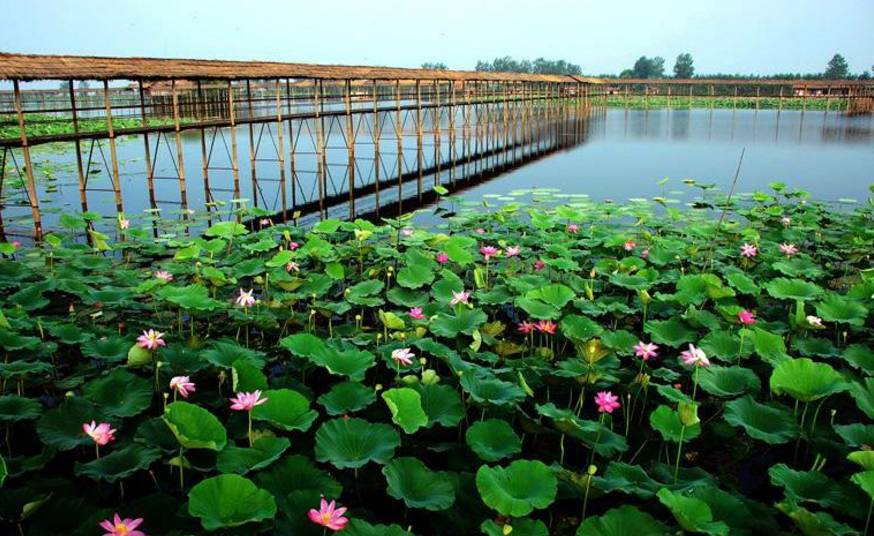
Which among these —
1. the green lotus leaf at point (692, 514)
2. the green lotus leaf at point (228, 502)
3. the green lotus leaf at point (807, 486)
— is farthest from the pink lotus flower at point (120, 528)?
the green lotus leaf at point (807, 486)

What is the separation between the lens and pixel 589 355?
2.82 m

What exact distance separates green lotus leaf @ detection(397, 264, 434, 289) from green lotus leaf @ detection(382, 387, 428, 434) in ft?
5.12

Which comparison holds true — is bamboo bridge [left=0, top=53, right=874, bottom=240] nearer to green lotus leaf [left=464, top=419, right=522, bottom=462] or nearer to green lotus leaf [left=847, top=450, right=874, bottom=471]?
green lotus leaf [left=464, top=419, right=522, bottom=462]

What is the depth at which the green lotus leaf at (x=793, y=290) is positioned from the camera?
3750 mm

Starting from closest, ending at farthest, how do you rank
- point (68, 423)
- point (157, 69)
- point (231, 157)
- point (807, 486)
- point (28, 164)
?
point (807, 486) < point (68, 423) < point (28, 164) < point (157, 69) < point (231, 157)

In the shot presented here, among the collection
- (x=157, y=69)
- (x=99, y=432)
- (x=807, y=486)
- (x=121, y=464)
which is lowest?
(x=807, y=486)

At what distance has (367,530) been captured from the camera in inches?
72.9

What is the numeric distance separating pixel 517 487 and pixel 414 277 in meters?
2.08

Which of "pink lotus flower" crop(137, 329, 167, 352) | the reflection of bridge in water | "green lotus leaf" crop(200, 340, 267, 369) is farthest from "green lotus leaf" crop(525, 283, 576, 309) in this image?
the reflection of bridge in water

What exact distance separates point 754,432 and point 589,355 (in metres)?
0.68

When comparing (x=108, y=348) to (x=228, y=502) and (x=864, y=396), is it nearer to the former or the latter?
(x=228, y=502)

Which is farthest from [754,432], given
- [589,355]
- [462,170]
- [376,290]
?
[462,170]

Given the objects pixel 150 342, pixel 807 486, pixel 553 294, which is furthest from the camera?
pixel 553 294

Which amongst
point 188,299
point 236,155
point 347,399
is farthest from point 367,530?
point 236,155
